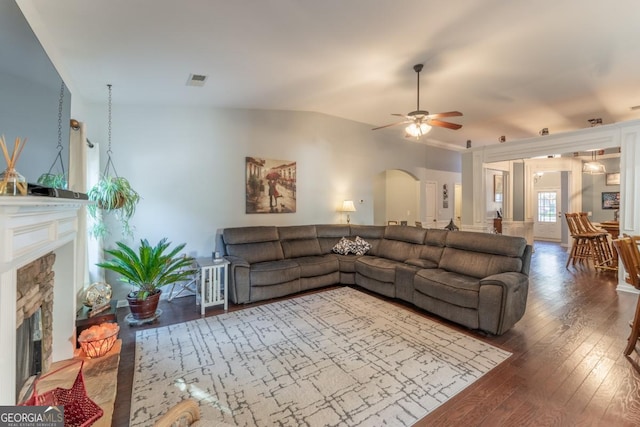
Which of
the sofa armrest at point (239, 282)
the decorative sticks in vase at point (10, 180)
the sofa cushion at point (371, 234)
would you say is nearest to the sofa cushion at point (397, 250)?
the sofa cushion at point (371, 234)

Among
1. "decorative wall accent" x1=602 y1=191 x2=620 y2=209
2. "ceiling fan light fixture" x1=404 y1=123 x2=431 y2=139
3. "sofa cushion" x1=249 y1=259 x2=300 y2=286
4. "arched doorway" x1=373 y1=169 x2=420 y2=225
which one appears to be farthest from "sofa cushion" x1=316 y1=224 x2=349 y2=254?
"decorative wall accent" x1=602 y1=191 x2=620 y2=209

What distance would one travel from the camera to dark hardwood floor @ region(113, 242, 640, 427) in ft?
5.95

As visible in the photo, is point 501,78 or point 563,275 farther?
point 563,275

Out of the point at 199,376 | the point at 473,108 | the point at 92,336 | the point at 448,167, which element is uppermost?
the point at 473,108

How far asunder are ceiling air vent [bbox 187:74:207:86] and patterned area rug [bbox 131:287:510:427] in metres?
2.88

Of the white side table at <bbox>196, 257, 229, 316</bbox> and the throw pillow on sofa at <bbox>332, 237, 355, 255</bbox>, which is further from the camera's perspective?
the throw pillow on sofa at <bbox>332, 237, 355, 255</bbox>

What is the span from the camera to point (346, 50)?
2996mm

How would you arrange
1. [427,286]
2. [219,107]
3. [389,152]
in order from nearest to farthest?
[427,286], [219,107], [389,152]

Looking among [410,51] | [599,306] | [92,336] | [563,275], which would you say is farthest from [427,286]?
[563,275]

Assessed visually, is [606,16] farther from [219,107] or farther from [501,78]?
[219,107]

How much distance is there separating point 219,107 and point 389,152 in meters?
4.03

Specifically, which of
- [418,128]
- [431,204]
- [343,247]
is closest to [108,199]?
[343,247]

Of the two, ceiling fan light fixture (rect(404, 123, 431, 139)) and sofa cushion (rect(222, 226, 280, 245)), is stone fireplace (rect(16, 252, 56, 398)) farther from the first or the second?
ceiling fan light fixture (rect(404, 123, 431, 139))

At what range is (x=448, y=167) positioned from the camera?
8.19 m
